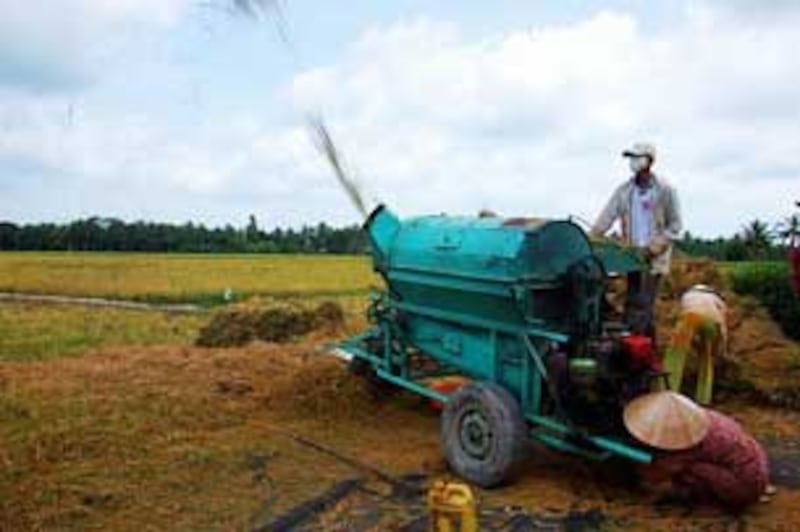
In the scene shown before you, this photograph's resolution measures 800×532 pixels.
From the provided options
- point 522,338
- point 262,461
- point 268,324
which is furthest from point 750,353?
point 268,324

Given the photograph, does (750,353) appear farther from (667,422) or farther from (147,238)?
(147,238)

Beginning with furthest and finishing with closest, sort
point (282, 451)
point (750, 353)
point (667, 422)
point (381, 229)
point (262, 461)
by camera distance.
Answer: point (750, 353) → point (381, 229) → point (282, 451) → point (262, 461) → point (667, 422)

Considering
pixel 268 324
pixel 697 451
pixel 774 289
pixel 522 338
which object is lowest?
pixel 697 451

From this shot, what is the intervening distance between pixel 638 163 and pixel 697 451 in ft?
8.04

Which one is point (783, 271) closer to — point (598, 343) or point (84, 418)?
point (598, 343)

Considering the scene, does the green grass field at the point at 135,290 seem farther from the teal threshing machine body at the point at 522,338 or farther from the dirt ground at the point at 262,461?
the teal threshing machine body at the point at 522,338

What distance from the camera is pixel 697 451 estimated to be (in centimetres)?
674

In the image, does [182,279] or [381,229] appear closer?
[381,229]

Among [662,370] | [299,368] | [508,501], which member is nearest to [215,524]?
[508,501]

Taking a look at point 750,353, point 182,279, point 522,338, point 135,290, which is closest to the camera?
point 522,338

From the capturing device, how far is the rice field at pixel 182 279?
38906 mm

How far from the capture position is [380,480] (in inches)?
291

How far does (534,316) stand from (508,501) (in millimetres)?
1304

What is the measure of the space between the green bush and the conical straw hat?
5106 mm
